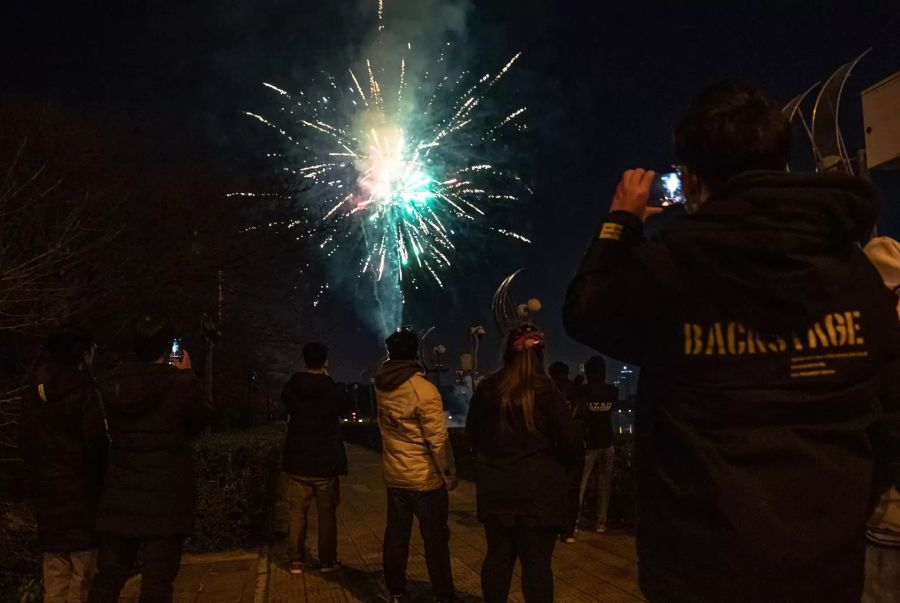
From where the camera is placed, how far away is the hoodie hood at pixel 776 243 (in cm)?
150

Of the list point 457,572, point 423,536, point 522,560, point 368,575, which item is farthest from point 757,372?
point 368,575

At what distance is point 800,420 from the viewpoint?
4.91 feet

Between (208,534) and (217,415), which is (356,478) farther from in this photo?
(217,415)

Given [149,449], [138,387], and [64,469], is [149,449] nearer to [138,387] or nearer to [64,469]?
[138,387]

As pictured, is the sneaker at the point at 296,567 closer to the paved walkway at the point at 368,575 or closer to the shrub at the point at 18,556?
the paved walkway at the point at 368,575

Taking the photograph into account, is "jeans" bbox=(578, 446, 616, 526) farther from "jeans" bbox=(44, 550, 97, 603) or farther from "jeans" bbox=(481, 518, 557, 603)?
"jeans" bbox=(44, 550, 97, 603)

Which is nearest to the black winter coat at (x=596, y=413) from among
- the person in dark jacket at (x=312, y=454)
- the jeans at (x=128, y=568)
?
the person in dark jacket at (x=312, y=454)

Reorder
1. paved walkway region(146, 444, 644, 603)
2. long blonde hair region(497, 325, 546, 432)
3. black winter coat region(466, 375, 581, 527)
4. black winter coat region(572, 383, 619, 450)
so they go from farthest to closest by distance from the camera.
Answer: black winter coat region(572, 383, 619, 450)
paved walkway region(146, 444, 644, 603)
long blonde hair region(497, 325, 546, 432)
black winter coat region(466, 375, 581, 527)

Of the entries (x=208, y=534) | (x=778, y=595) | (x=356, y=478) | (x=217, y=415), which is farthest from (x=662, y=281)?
(x=356, y=478)

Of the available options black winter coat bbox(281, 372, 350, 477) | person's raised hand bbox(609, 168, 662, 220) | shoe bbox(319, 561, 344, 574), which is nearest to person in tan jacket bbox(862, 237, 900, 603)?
person's raised hand bbox(609, 168, 662, 220)

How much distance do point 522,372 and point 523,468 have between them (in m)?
0.59

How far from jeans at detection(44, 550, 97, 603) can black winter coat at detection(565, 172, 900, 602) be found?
400 centimetres

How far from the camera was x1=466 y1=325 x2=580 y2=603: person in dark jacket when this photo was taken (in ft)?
14.0

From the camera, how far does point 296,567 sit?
6855mm
